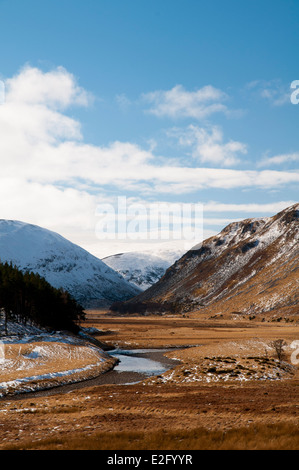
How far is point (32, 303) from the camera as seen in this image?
286 feet

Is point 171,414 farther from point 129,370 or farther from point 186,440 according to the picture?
point 129,370

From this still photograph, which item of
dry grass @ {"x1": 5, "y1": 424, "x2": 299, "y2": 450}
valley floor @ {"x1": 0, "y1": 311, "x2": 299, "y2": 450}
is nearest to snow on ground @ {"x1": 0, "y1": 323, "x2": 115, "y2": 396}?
valley floor @ {"x1": 0, "y1": 311, "x2": 299, "y2": 450}

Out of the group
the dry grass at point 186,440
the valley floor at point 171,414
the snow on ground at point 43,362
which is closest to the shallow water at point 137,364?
the snow on ground at point 43,362

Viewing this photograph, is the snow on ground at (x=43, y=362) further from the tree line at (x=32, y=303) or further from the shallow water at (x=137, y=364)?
the tree line at (x=32, y=303)

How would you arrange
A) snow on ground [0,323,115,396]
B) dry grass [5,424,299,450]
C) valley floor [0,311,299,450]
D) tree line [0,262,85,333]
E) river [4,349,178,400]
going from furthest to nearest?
tree line [0,262,85,333], snow on ground [0,323,115,396], river [4,349,178,400], valley floor [0,311,299,450], dry grass [5,424,299,450]

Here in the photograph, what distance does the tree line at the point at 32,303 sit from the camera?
8179 centimetres

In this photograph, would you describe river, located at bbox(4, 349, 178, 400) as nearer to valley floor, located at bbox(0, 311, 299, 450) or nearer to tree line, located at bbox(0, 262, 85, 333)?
valley floor, located at bbox(0, 311, 299, 450)

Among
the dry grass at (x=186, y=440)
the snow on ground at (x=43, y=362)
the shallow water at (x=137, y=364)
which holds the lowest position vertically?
the shallow water at (x=137, y=364)

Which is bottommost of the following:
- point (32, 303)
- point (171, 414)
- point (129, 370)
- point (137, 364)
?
point (137, 364)

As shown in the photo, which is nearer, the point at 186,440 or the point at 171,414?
the point at 186,440

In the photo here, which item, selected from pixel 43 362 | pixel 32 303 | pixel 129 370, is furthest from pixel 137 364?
pixel 32 303

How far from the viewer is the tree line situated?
8179 cm

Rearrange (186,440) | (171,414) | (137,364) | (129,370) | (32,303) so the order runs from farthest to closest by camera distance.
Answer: (32,303)
(137,364)
(129,370)
(171,414)
(186,440)
